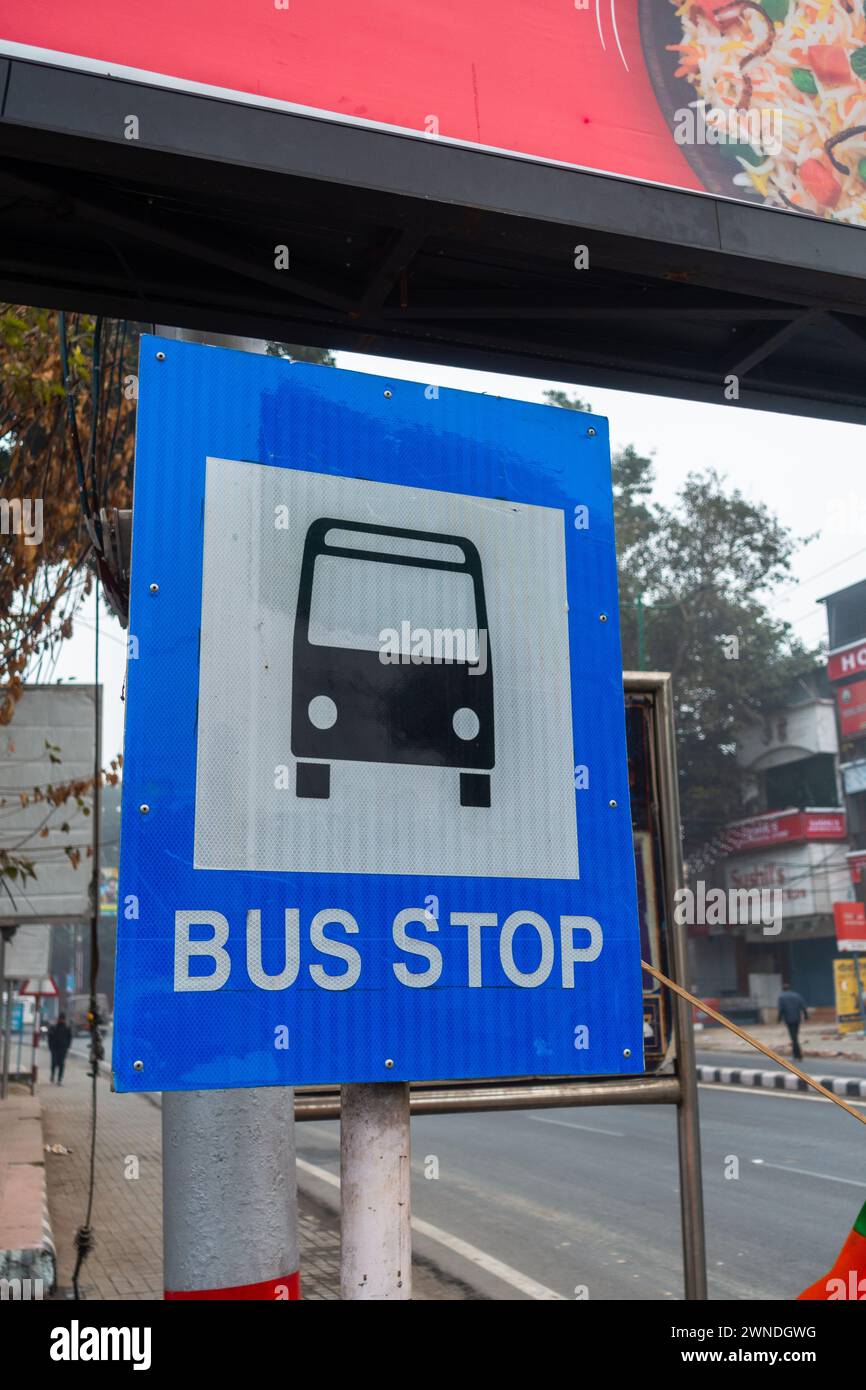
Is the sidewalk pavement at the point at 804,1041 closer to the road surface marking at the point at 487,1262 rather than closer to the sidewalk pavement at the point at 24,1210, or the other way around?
the sidewalk pavement at the point at 24,1210

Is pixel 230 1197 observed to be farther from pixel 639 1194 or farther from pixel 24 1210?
pixel 639 1194

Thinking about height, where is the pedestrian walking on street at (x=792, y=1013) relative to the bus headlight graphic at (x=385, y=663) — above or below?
below

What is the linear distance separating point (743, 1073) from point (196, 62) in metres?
20.9

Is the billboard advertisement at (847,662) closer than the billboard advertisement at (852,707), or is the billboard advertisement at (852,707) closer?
the billboard advertisement at (847,662)

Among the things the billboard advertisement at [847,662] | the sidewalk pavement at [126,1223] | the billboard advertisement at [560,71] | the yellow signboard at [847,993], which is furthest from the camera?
the billboard advertisement at [847,662]

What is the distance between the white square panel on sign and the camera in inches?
57.7

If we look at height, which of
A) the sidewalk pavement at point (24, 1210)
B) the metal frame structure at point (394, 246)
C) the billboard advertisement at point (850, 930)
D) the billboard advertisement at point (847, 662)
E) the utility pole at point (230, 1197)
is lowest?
the sidewalk pavement at point (24, 1210)

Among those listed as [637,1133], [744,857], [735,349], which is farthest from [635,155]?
[744,857]

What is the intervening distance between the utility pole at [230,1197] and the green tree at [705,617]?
3463 cm

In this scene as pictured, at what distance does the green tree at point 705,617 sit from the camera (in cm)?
3675

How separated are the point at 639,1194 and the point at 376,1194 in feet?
31.3

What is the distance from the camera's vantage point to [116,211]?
2.47m

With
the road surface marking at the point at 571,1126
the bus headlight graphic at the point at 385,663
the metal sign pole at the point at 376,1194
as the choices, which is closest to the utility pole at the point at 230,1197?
the metal sign pole at the point at 376,1194

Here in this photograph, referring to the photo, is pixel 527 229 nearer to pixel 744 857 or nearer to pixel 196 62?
pixel 196 62
